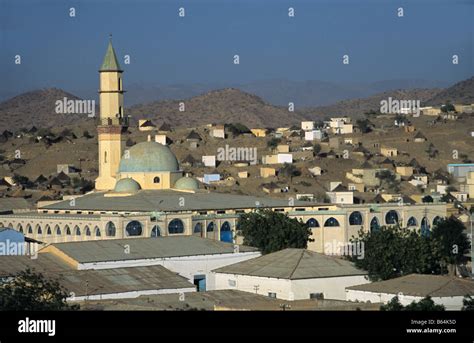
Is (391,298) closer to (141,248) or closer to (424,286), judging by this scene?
(424,286)

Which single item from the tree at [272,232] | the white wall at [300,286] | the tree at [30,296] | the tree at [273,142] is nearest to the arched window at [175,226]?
the tree at [272,232]

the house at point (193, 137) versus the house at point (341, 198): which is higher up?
the house at point (193, 137)

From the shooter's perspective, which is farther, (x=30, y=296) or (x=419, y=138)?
(x=419, y=138)

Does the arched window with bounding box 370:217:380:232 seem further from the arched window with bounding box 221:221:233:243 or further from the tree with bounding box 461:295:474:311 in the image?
the tree with bounding box 461:295:474:311

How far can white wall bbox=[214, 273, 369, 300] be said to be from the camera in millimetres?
41188

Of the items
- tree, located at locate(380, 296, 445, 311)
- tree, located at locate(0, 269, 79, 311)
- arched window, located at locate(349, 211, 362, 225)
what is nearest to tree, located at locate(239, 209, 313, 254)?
arched window, located at locate(349, 211, 362, 225)

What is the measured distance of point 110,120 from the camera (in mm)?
63562

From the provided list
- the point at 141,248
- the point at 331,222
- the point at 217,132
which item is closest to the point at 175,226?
the point at 141,248

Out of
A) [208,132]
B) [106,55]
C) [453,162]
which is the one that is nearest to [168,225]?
[106,55]

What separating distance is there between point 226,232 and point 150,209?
3221 millimetres

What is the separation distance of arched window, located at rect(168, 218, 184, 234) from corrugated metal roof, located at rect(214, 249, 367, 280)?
29.1ft

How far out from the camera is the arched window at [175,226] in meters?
54.1

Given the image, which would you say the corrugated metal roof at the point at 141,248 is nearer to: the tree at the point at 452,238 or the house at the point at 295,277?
the house at the point at 295,277

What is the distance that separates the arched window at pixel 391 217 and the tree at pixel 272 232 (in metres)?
7.19
